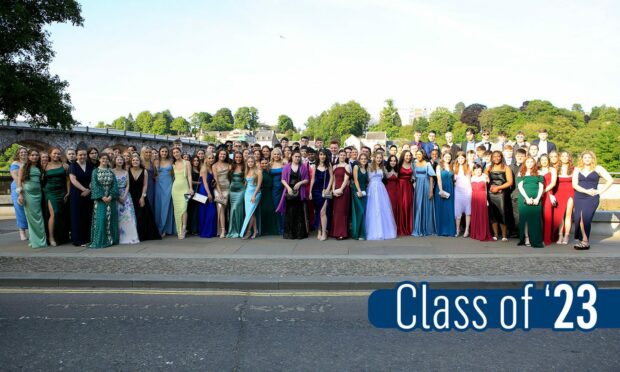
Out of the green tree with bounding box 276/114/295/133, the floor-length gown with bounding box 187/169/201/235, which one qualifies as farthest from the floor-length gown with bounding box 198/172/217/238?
the green tree with bounding box 276/114/295/133

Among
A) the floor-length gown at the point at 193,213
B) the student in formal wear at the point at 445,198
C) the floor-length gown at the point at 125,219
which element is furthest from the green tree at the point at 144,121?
the student in formal wear at the point at 445,198

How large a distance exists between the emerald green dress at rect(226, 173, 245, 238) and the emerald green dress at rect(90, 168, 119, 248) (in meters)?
2.62

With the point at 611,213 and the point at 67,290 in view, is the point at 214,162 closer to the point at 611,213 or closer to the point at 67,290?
the point at 67,290

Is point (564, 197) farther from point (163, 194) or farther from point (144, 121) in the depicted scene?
point (144, 121)

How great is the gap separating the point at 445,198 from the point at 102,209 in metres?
7.97

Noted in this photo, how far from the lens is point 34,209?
9789mm

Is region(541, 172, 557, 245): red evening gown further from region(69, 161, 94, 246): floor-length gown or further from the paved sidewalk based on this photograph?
region(69, 161, 94, 246): floor-length gown

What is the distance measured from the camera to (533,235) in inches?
370

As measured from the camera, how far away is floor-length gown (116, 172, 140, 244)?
10.0m

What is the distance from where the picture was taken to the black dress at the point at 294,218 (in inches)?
412

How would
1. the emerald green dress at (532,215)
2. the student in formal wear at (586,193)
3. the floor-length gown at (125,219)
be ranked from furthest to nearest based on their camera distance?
the floor-length gown at (125,219)
the emerald green dress at (532,215)
the student in formal wear at (586,193)

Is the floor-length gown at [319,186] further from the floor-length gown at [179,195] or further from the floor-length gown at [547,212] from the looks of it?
the floor-length gown at [547,212]

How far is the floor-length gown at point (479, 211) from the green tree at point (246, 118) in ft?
620

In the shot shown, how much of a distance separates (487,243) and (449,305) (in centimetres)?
496
